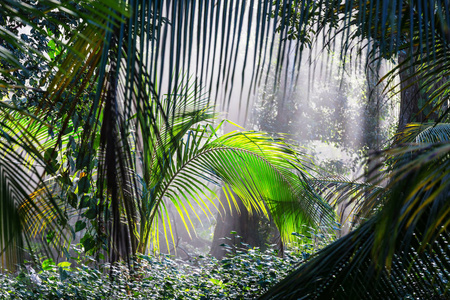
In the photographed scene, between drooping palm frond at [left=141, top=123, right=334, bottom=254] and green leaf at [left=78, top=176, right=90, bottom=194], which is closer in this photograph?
green leaf at [left=78, top=176, right=90, bottom=194]

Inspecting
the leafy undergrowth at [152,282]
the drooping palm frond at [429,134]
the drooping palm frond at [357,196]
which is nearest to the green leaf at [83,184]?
the leafy undergrowth at [152,282]

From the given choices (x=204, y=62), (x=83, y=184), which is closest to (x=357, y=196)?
(x=204, y=62)

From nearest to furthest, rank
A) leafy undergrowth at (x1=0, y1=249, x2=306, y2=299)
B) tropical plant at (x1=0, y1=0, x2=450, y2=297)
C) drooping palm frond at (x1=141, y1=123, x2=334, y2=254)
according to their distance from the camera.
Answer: tropical plant at (x1=0, y1=0, x2=450, y2=297) < leafy undergrowth at (x1=0, y1=249, x2=306, y2=299) < drooping palm frond at (x1=141, y1=123, x2=334, y2=254)

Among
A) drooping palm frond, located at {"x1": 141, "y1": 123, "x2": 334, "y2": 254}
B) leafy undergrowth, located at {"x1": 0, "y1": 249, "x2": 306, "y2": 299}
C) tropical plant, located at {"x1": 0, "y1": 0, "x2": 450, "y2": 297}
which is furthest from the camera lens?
drooping palm frond, located at {"x1": 141, "y1": 123, "x2": 334, "y2": 254}

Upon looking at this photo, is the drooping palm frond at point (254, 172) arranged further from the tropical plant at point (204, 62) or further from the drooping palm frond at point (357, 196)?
the tropical plant at point (204, 62)

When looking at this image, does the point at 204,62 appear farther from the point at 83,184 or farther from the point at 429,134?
the point at 429,134

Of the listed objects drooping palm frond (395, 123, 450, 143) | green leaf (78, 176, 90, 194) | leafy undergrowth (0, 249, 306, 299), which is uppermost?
drooping palm frond (395, 123, 450, 143)

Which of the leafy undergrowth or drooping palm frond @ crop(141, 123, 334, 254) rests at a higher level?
drooping palm frond @ crop(141, 123, 334, 254)

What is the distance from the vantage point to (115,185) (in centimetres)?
102

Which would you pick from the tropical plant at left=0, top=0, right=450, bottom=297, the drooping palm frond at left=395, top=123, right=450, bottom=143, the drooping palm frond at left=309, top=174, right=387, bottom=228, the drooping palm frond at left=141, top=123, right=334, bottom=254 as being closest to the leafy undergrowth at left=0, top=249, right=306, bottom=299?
the drooping palm frond at left=141, top=123, right=334, bottom=254

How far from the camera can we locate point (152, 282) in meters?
3.33

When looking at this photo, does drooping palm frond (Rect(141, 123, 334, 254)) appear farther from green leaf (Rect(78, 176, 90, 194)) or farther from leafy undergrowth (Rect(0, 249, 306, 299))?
green leaf (Rect(78, 176, 90, 194))

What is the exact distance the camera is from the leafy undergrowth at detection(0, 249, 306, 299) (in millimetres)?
3143

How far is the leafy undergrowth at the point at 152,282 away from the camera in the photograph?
124 inches
